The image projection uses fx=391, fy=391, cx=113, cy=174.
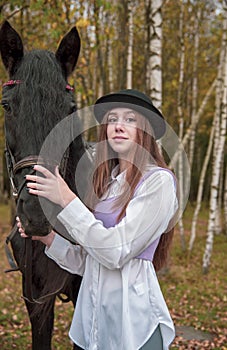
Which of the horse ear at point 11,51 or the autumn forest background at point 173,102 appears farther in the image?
the autumn forest background at point 173,102

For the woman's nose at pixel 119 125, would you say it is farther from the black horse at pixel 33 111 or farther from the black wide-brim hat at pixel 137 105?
the black horse at pixel 33 111

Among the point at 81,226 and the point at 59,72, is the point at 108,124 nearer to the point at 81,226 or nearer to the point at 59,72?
the point at 59,72

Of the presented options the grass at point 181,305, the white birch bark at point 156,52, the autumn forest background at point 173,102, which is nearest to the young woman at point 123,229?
the autumn forest background at point 173,102

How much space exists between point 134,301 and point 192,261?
26.1 ft

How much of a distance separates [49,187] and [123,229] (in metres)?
0.40

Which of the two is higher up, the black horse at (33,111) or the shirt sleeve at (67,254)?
the black horse at (33,111)

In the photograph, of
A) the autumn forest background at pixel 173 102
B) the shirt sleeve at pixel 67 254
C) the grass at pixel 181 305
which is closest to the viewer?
the shirt sleeve at pixel 67 254

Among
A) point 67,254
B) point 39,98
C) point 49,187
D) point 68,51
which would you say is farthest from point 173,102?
point 49,187

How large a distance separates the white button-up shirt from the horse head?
0.59ft

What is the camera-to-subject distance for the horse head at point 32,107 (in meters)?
1.78

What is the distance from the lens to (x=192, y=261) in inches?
374

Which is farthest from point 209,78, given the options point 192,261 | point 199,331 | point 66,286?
point 66,286

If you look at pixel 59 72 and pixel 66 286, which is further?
pixel 66 286

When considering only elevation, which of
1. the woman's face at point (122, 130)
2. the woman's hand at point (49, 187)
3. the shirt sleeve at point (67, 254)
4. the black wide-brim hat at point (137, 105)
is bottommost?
the shirt sleeve at point (67, 254)
